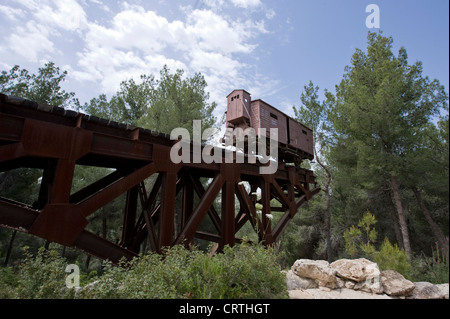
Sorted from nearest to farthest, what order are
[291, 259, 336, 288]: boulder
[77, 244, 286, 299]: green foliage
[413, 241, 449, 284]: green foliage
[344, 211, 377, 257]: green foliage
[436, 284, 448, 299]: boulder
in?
[77, 244, 286, 299]: green foliage < [436, 284, 448, 299]: boulder < [291, 259, 336, 288]: boulder < [413, 241, 449, 284]: green foliage < [344, 211, 377, 257]: green foliage

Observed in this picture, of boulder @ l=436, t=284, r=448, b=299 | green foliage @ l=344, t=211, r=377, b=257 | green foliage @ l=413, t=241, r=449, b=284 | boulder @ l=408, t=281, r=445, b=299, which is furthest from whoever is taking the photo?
green foliage @ l=344, t=211, r=377, b=257

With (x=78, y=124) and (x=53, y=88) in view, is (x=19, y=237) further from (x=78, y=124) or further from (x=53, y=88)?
(x=78, y=124)

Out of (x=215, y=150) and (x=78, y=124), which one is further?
(x=215, y=150)

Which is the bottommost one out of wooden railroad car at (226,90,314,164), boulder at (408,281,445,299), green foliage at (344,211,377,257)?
boulder at (408,281,445,299)

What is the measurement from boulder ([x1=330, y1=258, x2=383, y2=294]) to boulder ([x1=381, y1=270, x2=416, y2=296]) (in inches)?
6.5

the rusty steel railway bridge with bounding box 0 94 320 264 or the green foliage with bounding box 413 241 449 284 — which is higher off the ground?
the rusty steel railway bridge with bounding box 0 94 320 264

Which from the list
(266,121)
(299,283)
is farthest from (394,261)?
(266,121)

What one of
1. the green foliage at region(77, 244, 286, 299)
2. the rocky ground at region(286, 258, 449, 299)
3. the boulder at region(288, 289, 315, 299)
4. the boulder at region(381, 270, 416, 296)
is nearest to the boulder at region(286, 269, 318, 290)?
the rocky ground at region(286, 258, 449, 299)

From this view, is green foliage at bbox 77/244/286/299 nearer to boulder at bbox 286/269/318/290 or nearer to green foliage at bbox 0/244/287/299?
green foliage at bbox 0/244/287/299

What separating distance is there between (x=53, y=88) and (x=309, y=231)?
2339 cm

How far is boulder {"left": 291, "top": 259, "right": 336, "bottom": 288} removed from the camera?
5414 millimetres

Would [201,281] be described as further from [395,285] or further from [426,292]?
[426,292]
